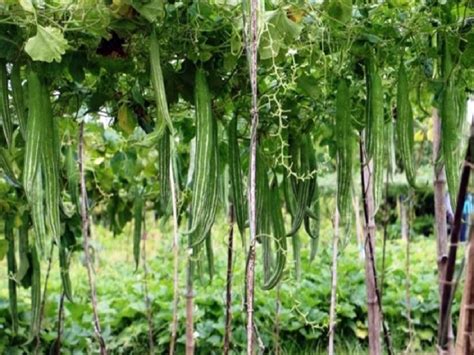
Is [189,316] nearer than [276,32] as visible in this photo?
No

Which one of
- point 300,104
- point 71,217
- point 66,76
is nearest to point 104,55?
point 66,76

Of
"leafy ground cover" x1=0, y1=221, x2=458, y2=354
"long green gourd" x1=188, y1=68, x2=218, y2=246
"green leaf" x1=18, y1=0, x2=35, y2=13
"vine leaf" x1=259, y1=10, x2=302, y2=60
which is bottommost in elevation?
"leafy ground cover" x1=0, y1=221, x2=458, y2=354

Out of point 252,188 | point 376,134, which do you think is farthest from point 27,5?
point 376,134

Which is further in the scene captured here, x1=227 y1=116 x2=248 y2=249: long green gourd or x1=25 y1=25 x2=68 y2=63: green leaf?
x1=227 y1=116 x2=248 y2=249: long green gourd

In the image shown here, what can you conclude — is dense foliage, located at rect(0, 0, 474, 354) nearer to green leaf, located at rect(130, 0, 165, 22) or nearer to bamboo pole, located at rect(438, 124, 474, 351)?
green leaf, located at rect(130, 0, 165, 22)

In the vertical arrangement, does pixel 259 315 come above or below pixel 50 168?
below

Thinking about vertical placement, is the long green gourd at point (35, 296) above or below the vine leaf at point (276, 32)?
below

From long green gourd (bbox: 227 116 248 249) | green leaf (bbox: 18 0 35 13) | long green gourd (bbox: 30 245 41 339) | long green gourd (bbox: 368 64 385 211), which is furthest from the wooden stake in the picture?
long green gourd (bbox: 30 245 41 339)

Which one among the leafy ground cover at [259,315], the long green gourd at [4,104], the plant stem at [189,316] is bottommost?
the leafy ground cover at [259,315]

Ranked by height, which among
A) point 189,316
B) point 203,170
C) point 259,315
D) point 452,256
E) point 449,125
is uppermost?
point 449,125

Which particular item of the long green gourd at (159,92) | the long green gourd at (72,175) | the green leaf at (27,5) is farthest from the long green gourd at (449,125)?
the long green gourd at (72,175)

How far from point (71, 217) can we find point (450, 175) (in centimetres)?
154

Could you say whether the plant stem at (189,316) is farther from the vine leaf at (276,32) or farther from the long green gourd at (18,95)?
the vine leaf at (276,32)

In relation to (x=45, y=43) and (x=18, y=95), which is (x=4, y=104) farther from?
(x=45, y=43)
